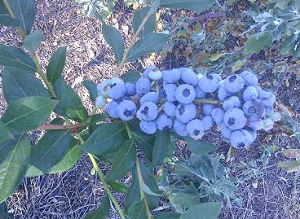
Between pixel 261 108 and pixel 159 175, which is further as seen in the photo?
pixel 159 175

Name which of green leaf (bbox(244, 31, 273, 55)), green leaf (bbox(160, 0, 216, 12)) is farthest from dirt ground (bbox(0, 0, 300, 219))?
green leaf (bbox(160, 0, 216, 12))

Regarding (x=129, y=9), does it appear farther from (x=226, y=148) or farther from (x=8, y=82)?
(x=8, y=82)

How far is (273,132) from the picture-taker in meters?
2.53

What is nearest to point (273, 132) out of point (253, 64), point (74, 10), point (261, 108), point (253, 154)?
point (253, 154)

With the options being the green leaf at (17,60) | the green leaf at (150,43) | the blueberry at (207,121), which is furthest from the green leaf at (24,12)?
the blueberry at (207,121)

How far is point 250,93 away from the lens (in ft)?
2.81

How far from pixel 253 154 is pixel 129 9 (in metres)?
1.10

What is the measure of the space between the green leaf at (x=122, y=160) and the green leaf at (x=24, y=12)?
446mm

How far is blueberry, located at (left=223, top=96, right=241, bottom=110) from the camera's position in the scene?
84 centimetres

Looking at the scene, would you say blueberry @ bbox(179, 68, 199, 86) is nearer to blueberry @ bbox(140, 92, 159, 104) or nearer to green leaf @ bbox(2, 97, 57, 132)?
blueberry @ bbox(140, 92, 159, 104)

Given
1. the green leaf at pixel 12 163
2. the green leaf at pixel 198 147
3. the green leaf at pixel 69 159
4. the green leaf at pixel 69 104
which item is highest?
the green leaf at pixel 12 163

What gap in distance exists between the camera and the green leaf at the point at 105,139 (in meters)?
1.07

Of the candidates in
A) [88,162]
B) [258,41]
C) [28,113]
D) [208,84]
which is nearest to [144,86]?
[208,84]

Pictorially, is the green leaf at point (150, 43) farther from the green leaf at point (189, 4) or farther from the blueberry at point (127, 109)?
the blueberry at point (127, 109)
